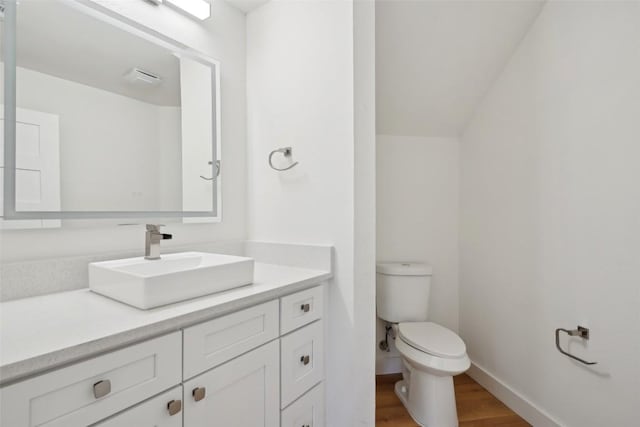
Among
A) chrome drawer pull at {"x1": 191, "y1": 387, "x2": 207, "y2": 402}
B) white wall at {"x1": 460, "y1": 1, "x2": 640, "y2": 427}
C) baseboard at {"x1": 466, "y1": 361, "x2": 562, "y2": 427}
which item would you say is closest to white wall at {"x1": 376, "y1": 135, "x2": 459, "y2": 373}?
white wall at {"x1": 460, "y1": 1, "x2": 640, "y2": 427}

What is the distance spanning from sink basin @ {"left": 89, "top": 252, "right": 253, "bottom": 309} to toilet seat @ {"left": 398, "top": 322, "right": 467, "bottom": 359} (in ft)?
3.50

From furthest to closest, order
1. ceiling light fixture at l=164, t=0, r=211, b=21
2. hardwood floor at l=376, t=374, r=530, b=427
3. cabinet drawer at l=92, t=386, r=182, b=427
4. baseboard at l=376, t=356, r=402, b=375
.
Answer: baseboard at l=376, t=356, r=402, b=375, hardwood floor at l=376, t=374, r=530, b=427, ceiling light fixture at l=164, t=0, r=211, b=21, cabinet drawer at l=92, t=386, r=182, b=427

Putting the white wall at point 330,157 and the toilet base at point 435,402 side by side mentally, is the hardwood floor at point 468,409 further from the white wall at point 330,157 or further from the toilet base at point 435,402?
the white wall at point 330,157

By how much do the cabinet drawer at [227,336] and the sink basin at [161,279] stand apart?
118mm

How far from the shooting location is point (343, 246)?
1.31 meters

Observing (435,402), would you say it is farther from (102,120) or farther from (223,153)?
(102,120)

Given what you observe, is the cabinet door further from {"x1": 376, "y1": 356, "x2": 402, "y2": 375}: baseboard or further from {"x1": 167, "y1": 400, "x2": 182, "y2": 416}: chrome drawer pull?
{"x1": 376, "y1": 356, "x2": 402, "y2": 375}: baseboard

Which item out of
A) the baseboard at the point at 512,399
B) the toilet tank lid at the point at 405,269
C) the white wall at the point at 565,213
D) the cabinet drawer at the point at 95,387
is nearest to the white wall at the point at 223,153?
the cabinet drawer at the point at 95,387

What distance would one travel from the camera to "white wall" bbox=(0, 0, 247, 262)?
1.00m

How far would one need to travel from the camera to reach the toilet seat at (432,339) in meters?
1.53

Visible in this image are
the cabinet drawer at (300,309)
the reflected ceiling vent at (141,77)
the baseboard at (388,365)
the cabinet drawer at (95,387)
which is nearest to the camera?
the cabinet drawer at (95,387)

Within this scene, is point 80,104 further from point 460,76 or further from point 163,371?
point 460,76

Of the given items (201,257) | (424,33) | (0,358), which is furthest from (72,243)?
(424,33)

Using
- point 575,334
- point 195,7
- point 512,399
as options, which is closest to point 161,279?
point 195,7
